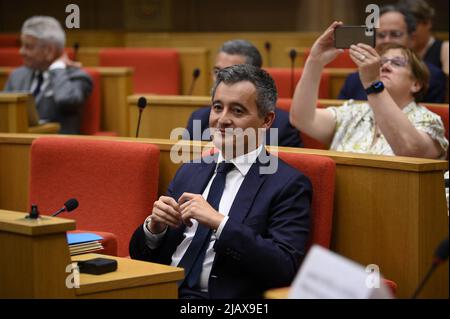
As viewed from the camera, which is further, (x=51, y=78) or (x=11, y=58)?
(x=11, y=58)

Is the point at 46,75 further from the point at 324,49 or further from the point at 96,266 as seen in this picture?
the point at 96,266

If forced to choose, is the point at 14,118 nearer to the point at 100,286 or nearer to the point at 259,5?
the point at 100,286

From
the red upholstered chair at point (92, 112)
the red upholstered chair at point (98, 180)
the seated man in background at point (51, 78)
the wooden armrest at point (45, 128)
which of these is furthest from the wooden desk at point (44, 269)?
the red upholstered chair at point (92, 112)

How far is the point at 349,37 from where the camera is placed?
3.14 m

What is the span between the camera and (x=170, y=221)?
97.7 inches

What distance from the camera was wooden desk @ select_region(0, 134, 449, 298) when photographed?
252cm

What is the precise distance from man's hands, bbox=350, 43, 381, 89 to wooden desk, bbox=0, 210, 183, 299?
50.6 inches

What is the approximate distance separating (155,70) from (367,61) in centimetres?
351

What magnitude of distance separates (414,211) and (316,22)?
6.48m

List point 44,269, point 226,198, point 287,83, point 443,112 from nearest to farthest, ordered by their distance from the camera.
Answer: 1. point 44,269
2. point 226,198
3. point 443,112
4. point 287,83

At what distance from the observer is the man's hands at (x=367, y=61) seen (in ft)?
10.4

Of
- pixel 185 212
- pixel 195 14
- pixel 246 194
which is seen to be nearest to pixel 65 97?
pixel 246 194
